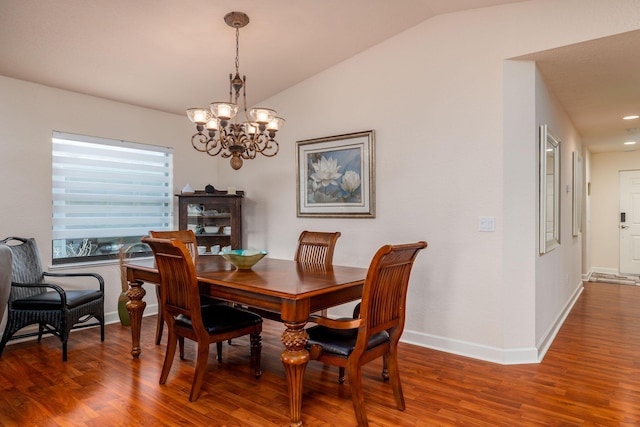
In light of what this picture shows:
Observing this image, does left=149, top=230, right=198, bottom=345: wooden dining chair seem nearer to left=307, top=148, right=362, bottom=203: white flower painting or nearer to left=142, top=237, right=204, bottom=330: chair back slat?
left=142, top=237, right=204, bottom=330: chair back slat

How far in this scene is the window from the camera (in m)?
3.93

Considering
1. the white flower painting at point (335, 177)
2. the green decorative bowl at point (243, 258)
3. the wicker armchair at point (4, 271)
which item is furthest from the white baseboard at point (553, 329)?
the wicker armchair at point (4, 271)

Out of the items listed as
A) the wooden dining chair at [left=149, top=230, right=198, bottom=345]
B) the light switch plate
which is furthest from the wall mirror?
the wooden dining chair at [left=149, top=230, right=198, bottom=345]

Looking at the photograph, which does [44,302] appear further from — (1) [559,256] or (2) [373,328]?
(1) [559,256]

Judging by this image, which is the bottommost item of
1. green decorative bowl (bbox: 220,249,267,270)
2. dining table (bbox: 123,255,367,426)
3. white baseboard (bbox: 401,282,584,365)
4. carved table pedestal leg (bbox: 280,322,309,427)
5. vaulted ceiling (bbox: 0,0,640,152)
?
white baseboard (bbox: 401,282,584,365)

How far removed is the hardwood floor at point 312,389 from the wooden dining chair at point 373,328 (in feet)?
0.98

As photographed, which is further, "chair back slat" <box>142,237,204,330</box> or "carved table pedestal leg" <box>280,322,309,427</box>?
"chair back slat" <box>142,237,204,330</box>

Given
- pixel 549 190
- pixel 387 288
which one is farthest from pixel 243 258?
pixel 549 190

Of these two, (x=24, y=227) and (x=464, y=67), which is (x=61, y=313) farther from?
(x=464, y=67)

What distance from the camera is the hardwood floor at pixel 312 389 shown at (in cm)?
224

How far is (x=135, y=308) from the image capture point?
3096 mm

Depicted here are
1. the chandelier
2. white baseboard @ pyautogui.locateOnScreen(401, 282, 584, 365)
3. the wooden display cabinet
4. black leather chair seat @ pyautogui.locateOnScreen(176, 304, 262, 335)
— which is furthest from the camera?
the wooden display cabinet

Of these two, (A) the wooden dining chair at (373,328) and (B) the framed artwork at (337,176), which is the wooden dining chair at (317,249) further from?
(A) the wooden dining chair at (373,328)

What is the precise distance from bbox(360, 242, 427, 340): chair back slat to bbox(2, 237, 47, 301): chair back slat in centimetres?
306
